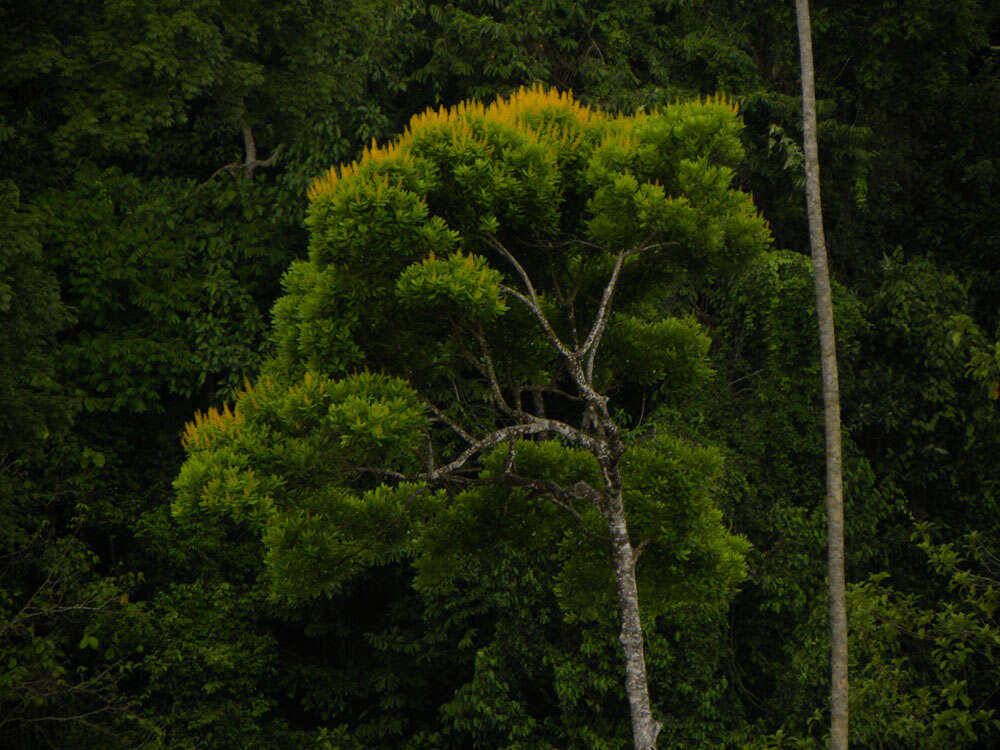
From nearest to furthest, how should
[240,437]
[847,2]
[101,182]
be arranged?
[240,437] < [101,182] < [847,2]

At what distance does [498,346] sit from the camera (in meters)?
11.9

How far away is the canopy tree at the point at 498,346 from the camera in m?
9.76

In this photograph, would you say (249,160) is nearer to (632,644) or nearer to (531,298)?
(531,298)

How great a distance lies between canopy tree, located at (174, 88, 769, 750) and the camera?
976 centimetres

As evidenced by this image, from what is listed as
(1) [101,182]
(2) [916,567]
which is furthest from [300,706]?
(2) [916,567]

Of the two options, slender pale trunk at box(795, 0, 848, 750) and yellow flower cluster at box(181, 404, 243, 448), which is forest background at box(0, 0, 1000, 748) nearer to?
slender pale trunk at box(795, 0, 848, 750)

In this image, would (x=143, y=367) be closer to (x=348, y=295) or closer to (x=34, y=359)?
Answer: (x=34, y=359)

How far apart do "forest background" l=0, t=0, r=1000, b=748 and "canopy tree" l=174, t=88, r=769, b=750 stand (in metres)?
4.08

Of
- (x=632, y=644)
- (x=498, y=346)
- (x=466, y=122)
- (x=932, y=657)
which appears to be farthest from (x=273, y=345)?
(x=932, y=657)

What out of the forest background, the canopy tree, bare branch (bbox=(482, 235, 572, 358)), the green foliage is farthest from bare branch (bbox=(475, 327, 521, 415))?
the forest background

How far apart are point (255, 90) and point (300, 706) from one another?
33.2 feet

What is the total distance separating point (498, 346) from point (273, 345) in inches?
228

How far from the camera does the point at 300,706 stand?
19250mm

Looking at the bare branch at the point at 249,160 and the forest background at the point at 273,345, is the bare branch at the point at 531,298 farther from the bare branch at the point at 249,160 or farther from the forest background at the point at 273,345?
the bare branch at the point at 249,160
